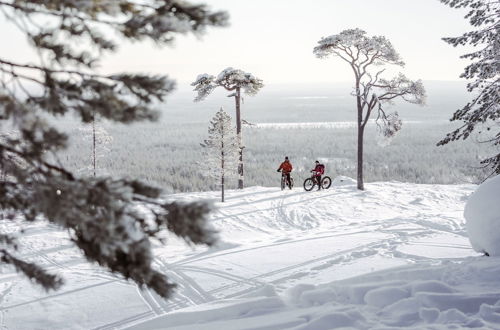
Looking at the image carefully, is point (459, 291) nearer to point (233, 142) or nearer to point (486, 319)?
point (486, 319)

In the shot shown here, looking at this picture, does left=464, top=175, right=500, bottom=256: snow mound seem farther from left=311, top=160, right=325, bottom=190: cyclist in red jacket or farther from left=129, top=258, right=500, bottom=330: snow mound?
left=311, top=160, right=325, bottom=190: cyclist in red jacket

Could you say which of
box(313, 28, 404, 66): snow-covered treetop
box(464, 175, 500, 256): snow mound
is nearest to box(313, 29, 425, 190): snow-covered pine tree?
box(313, 28, 404, 66): snow-covered treetop

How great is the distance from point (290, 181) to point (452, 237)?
11801 mm

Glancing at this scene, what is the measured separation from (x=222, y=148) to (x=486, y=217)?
1589cm

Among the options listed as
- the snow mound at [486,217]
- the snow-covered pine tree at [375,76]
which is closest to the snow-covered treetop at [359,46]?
the snow-covered pine tree at [375,76]

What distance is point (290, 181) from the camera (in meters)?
25.0

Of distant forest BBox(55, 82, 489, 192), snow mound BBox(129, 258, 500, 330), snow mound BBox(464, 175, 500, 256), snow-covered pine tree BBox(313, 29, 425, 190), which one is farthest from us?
distant forest BBox(55, 82, 489, 192)

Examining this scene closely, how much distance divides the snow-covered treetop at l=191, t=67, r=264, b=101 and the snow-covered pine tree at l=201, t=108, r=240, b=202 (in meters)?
3.12

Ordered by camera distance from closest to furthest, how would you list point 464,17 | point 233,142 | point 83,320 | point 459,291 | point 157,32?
point 157,32 < point 459,291 < point 83,320 < point 464,17 < point 233,142

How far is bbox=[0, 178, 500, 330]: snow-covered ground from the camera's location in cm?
730

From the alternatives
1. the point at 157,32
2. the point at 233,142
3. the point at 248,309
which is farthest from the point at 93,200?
the point at 233,142

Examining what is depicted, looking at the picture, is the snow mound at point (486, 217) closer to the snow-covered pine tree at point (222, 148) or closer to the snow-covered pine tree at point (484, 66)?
the snow-covered pine tree at point (484, 66)

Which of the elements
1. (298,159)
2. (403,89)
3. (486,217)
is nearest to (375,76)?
(403,89)

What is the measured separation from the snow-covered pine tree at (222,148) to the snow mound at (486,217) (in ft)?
49.1
